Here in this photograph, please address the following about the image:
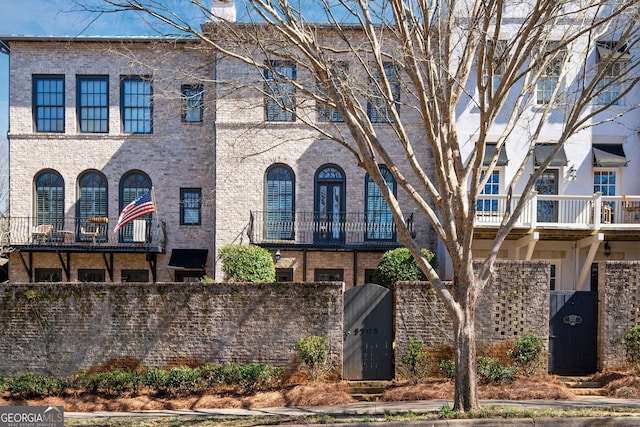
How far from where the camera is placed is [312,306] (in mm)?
12344

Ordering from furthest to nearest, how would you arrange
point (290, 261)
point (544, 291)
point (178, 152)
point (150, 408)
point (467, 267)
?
point (178, 152)
point (290, 261)
point (544, 291)
point (150, 408)
point (467, 267)

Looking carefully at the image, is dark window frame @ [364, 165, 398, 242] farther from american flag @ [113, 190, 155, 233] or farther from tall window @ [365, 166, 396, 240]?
american flag @ [113, 190, 155, 233]

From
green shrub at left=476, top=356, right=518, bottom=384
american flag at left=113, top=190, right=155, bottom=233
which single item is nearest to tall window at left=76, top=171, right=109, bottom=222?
american flag at left=113, top=190, right=155, bottom=233

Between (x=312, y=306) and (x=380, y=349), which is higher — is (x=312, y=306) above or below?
above

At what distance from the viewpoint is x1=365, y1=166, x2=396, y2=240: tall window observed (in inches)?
734

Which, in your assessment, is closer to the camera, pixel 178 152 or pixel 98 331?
pixel 98 331

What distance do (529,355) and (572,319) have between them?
154cm

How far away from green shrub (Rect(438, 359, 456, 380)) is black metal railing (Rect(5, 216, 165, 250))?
11060 mm

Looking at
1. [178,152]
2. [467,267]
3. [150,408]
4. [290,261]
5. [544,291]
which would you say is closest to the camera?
[467,267]

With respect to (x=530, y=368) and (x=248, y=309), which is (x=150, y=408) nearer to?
(x=248, y=309)

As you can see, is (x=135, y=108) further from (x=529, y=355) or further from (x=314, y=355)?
(x=529, y=355)

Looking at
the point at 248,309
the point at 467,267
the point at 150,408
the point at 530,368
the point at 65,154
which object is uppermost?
the point at 65,154

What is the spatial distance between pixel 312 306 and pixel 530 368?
530 cm

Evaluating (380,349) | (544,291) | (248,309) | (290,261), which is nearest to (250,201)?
(290,261)
